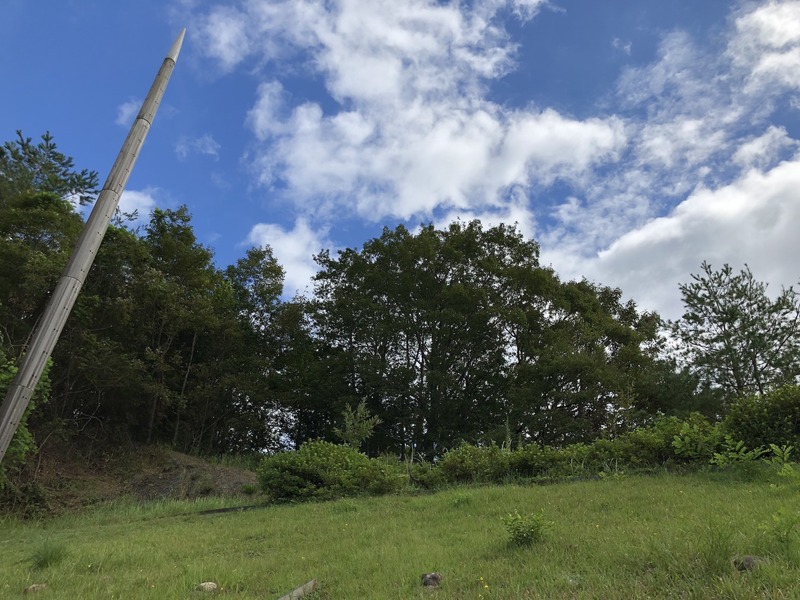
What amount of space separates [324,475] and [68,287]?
27.0 ft

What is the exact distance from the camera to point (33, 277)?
13445 mm

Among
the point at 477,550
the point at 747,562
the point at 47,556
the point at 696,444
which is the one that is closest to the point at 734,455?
the point at 696,444

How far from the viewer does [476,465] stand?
10.1m

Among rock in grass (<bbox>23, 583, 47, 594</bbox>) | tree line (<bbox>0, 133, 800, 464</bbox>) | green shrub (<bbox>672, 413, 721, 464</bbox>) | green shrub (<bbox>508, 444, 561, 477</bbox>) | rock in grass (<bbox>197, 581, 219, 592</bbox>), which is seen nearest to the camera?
rock in grass (<bbox>197, 581, 219, 592</bbox>)

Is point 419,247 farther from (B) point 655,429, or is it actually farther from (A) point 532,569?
(A) point 532,569

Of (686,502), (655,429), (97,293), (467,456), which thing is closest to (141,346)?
(97,293)

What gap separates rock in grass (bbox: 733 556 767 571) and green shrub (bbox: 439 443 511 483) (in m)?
6.88

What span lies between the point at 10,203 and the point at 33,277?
357 centimetres

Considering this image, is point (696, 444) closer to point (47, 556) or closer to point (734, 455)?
point (734, 455)

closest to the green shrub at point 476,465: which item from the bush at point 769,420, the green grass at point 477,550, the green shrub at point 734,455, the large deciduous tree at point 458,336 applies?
the green grass at point 477,550

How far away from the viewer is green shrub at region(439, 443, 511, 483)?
9875mm

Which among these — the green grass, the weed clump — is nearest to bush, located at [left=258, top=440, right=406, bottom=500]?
the green grass

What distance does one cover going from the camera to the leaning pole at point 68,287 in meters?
3.10

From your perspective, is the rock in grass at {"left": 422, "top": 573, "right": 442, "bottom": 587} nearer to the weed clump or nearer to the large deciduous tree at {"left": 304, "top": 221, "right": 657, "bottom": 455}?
the weed clump
